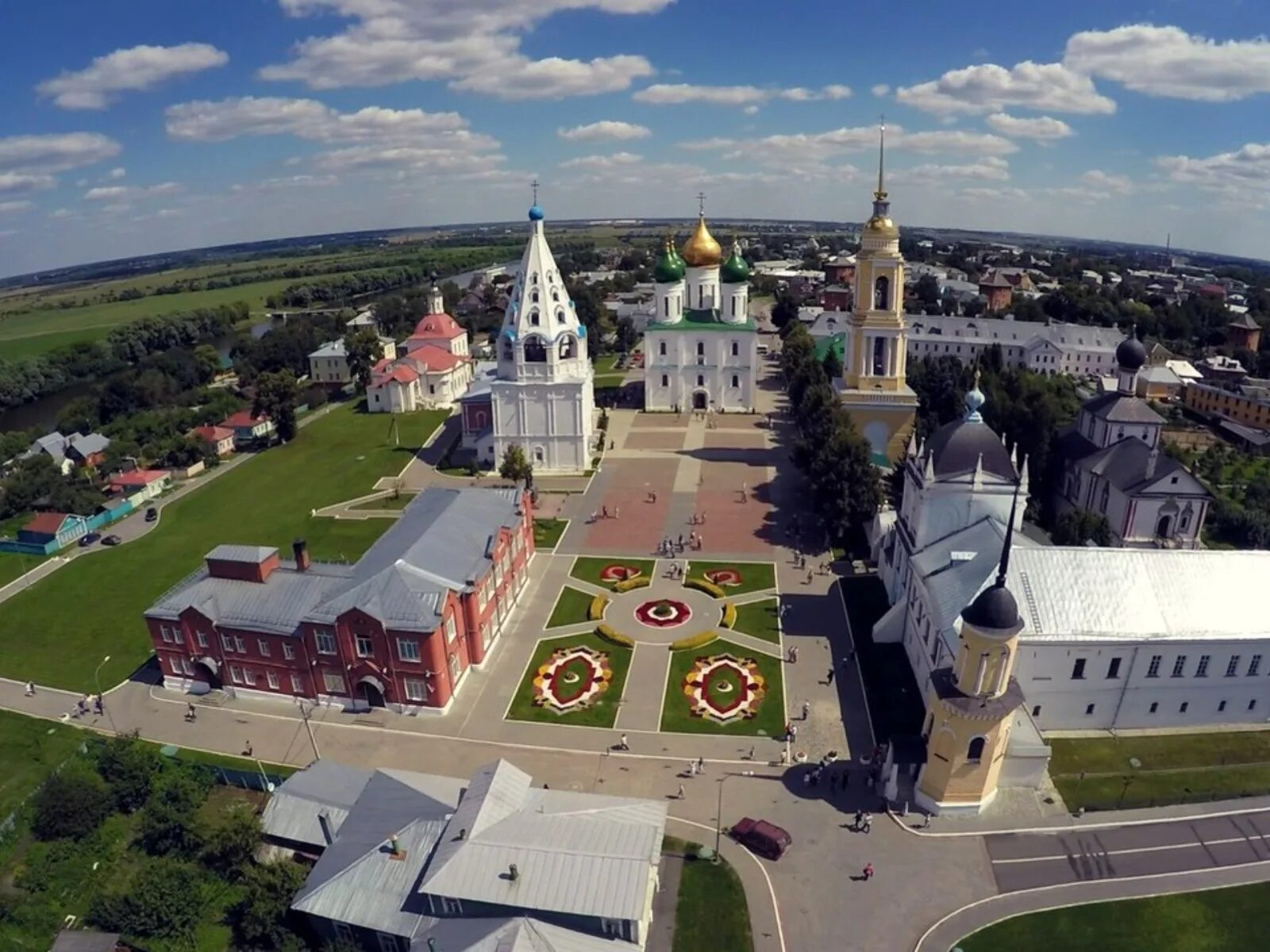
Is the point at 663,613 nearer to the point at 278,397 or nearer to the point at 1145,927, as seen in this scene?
the point at 1145,927

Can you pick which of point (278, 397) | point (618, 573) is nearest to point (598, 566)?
point (618, 573)

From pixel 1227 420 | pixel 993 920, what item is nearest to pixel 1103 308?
pixel 1227 420

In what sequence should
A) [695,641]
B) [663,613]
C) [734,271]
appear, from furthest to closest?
[734,271]
[663,613]
[695,641]

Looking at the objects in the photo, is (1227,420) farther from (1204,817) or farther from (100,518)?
(100,518)

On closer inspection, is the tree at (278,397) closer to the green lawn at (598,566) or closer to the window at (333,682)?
the green lawn at (598,566)

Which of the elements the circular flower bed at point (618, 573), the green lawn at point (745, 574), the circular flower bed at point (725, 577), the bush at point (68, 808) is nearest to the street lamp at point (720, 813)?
the green lawn at point (745, 574)
